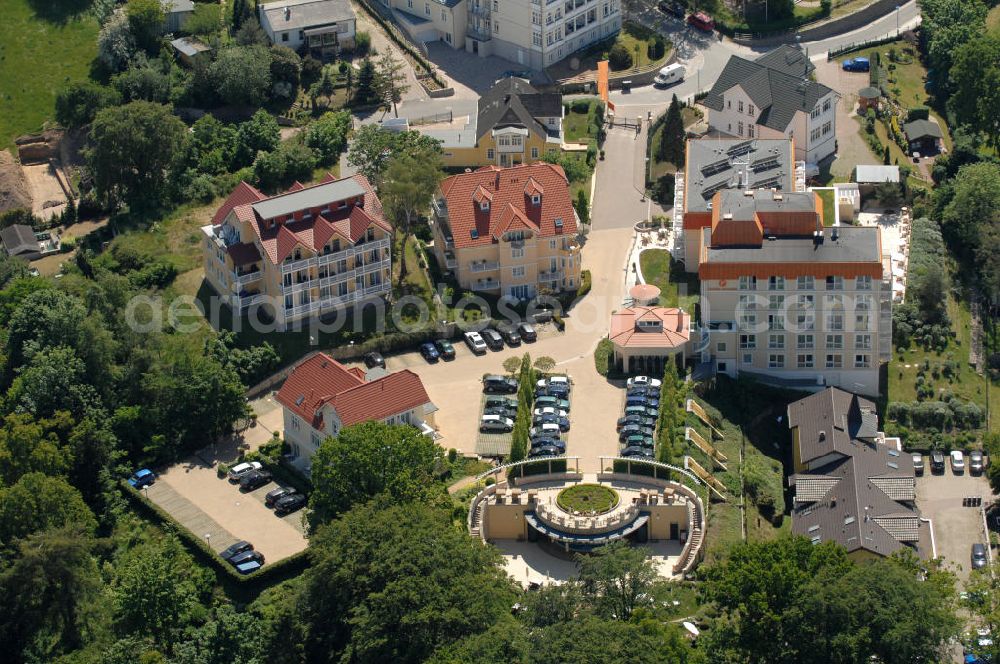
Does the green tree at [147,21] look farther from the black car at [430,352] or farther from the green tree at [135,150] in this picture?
the black car at [430,352]

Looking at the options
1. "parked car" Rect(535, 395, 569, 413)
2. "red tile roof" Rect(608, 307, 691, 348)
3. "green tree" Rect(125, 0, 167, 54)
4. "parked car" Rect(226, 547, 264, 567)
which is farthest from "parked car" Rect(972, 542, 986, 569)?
"green tree" Rect(125, 0, 167, 54)

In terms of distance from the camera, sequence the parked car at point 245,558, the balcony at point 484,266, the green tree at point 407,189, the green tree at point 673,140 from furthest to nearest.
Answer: the green tree at point 673,140 → the balcony at point 484,266 → the green tree at point 407,189 → the parked car at point 245,558

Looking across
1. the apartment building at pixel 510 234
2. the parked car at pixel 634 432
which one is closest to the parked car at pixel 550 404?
the parked car at pixel 634 432

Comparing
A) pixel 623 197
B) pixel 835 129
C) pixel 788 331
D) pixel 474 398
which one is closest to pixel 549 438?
pixel 474 398

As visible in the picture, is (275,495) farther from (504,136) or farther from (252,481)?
(504,136)

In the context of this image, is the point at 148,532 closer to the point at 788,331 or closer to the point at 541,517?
the point at 541,517

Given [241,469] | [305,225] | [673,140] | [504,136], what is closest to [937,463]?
[673,140]
